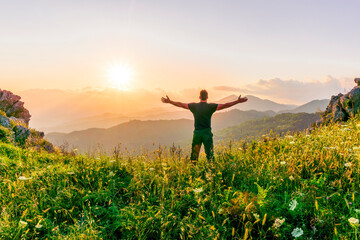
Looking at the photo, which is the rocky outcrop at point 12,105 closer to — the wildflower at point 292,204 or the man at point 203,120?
the man at point 203,120

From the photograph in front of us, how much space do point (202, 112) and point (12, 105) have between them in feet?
52.7

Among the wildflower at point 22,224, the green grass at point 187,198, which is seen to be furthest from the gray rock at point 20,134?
the wildflower at point 22,224

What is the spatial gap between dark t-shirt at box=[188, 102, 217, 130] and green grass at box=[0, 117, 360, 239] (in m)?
1.08

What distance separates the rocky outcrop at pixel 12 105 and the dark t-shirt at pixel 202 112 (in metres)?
14.5

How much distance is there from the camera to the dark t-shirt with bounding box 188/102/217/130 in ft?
23.2

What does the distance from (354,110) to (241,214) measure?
34.6 ft

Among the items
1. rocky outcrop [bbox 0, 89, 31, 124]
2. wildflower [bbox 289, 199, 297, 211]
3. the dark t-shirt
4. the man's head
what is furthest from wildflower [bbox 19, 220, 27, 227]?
rocky outcrop [bbox 0, 89, 31, 124]

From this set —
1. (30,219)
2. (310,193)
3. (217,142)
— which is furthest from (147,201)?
(217,142)

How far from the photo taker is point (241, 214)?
358cm

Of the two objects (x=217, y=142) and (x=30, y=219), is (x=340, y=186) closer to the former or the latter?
(x=217, y=142)

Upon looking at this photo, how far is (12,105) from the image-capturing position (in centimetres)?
1658

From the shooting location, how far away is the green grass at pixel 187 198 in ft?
11.6

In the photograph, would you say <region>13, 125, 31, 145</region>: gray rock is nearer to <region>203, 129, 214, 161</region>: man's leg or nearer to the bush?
the bush

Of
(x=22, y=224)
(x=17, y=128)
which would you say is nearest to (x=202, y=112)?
(x=22, y=224)
